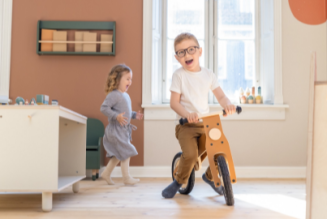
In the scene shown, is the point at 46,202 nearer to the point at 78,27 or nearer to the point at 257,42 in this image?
the point at 78,27

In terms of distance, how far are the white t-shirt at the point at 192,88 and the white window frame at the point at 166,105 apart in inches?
45.6

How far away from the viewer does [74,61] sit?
3.51 m

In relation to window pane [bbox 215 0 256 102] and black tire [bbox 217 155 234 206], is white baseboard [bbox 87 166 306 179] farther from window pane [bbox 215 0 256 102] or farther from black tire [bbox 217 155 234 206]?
black tire [bbox 217 155 234 206]

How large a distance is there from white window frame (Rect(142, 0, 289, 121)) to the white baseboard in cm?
51

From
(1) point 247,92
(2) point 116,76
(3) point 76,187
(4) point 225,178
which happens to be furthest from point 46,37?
(4) point 225,178

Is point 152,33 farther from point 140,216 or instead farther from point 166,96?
point 140,216

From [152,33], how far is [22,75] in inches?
55.6

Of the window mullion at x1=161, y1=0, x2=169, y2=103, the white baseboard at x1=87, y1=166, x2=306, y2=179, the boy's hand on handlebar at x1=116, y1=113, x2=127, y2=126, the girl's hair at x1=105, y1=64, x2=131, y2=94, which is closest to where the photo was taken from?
the boy's hand on handlebar at x1=116, y1=113, x2=127, y2=126

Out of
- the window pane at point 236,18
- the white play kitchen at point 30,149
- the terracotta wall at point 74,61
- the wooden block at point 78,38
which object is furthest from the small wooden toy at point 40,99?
the window pane at point 236,18

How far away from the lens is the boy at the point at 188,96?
86.2 inches

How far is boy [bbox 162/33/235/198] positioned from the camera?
219cm

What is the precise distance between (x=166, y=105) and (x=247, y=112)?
84cm

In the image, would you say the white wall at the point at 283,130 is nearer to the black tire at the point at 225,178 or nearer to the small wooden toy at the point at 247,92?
the small wooden toy at the point at 247,92

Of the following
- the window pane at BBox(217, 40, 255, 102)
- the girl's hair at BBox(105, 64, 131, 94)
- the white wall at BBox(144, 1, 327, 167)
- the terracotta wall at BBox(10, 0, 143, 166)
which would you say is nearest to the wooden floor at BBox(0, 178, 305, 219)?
the white wall at BBox(144, 1, 327, 167)
